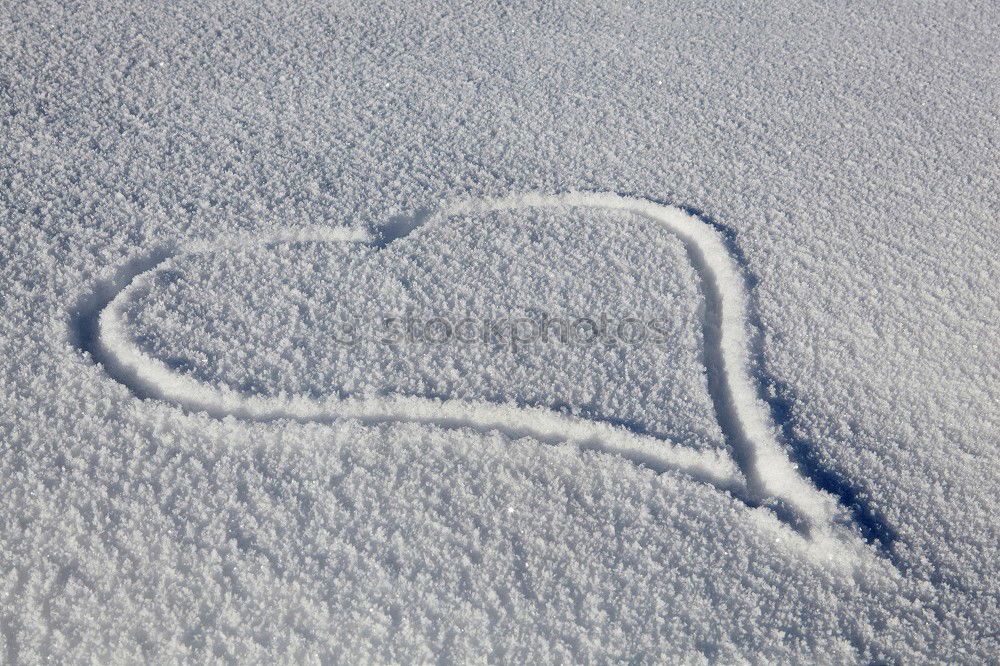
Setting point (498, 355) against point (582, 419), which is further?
point (498, 355)

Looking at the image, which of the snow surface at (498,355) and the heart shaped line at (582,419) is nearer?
the snow surface at (498,355)

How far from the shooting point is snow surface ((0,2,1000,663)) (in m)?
1.08

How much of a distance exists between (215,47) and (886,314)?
5.52 feet

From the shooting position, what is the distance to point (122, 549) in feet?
3.58

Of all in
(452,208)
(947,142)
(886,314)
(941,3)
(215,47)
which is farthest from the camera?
(941,3)

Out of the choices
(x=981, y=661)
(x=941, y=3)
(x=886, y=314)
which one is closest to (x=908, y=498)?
(x=981, y=661)

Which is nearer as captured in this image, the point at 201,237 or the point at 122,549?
the point at 122,549

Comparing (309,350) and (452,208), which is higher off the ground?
(452,208)

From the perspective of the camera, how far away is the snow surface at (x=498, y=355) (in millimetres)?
1075

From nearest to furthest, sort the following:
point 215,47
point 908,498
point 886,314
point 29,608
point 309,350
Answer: point 29,608 → point 908,498 → point 309,350 → point 886,314 → point 215,47

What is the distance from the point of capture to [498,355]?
4.53ft

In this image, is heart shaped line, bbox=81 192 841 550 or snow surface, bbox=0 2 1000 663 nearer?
snow surface, bbox=0 2 1000 663

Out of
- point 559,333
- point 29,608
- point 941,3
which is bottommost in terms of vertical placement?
point 29,608

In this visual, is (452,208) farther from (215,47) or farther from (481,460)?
(215,47)
